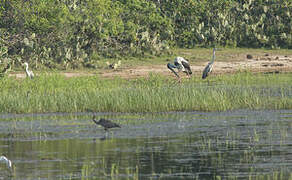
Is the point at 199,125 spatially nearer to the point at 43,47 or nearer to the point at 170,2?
the point at 43,47

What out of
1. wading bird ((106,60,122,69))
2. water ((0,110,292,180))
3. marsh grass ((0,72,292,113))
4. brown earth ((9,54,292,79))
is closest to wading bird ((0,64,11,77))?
marsh grass ((0,72,292,113))

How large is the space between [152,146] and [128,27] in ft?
61.6

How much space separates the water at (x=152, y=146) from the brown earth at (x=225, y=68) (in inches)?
373

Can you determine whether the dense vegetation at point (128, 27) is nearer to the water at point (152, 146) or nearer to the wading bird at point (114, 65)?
the wading bird at point (114, 65)

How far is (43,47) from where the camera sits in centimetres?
2906

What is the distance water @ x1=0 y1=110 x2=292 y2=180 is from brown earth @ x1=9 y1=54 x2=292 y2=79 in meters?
9.48

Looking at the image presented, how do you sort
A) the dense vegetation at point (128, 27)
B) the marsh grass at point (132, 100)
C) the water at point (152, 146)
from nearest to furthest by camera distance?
the water at point (152, 146) → the marsh grass at point (132, 100) → the dense vegetation at point (128, 27)

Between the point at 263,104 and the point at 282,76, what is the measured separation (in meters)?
7.60

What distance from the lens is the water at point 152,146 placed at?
1115 centimetres

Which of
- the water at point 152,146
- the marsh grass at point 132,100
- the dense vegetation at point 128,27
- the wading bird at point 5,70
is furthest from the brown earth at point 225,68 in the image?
the water at point 152,146

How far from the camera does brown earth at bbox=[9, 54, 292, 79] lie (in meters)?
28.3

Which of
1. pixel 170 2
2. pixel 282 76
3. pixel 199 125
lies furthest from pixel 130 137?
pixel 170 2

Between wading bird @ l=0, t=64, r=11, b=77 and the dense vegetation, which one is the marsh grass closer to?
wading bird @ l=0, t=64, r=11, b=77

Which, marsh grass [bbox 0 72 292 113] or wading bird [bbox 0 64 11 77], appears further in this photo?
wading bird [bbox 0 64 11 77]
